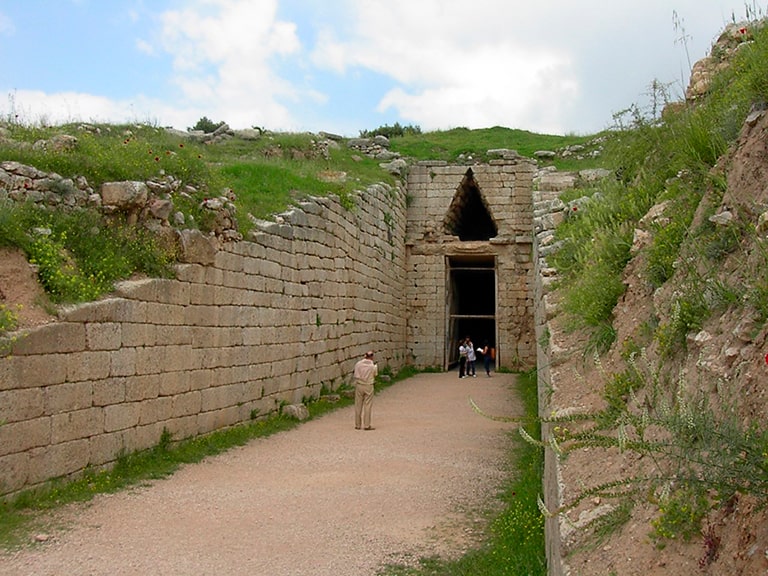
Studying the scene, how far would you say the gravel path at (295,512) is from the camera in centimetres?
530

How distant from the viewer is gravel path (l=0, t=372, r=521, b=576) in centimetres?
530

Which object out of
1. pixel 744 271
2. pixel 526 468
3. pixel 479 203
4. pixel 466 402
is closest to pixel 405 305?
pixel 479 203

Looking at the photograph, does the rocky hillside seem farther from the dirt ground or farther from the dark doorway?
the dark doorway

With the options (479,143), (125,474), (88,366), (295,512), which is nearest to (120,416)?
(125,474)

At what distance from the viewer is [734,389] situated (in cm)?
278

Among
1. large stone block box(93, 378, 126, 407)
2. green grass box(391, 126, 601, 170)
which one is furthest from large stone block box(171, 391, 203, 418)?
green grass box(391, 126, 601, 170)

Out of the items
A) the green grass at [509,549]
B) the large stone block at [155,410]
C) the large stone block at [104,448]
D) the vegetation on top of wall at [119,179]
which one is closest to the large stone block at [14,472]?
the large stone block at [104,448]

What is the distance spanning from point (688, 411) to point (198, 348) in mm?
7771

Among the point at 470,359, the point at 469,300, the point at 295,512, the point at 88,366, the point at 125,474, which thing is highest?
the point at 469,300

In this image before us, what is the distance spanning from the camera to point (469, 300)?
26516 mm

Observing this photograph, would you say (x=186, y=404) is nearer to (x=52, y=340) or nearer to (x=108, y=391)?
(x=108, y=391)

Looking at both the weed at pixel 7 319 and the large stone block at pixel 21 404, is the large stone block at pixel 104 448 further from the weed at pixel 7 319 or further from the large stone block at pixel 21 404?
the weed at pixel 7 319

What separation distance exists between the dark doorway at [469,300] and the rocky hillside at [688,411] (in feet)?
50.7

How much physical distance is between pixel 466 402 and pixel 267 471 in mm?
6484
